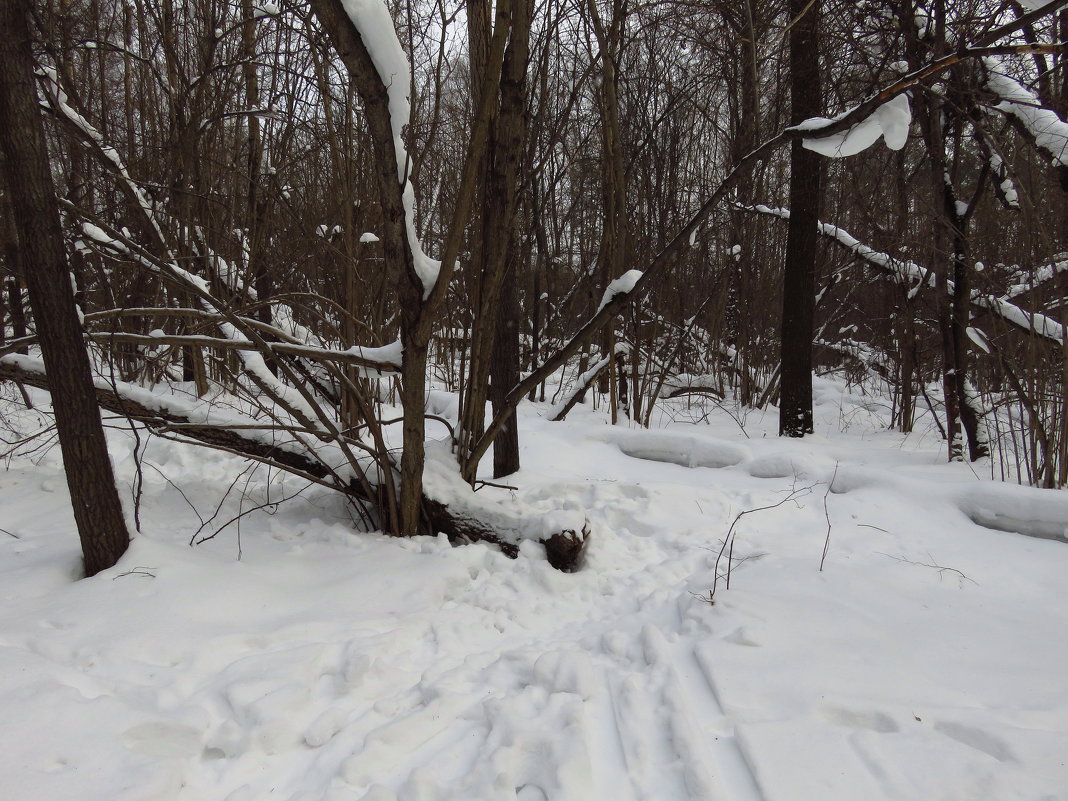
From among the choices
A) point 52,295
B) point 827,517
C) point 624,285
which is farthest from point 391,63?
point 827,517

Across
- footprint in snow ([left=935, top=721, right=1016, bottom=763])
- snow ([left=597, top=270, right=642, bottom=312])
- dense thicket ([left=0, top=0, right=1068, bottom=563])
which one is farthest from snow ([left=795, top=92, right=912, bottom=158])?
→ footprint in snow ([left=935, top=721, right=1016, bottom=763])

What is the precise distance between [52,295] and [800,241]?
5896 millimetres

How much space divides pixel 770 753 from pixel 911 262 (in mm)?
6728

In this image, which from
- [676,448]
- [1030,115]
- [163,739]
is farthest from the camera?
[676,448]

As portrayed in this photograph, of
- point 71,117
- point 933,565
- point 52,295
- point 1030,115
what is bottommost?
point 933,565

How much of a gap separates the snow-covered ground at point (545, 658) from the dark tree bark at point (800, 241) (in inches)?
102

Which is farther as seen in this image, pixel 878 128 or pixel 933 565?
pixel 933 565

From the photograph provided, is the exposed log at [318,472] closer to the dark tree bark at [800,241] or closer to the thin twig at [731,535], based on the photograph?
the thin twig at [731,535]

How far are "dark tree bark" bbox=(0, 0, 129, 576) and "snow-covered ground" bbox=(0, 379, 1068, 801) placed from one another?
0.22m

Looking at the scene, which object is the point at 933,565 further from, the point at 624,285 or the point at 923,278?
the point at 923,278

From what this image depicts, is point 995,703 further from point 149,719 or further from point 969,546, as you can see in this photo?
point 149,719

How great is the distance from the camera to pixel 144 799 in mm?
1413

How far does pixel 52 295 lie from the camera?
2.29 meters

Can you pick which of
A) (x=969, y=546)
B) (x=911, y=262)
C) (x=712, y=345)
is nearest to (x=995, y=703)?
(x=969, y=546)
